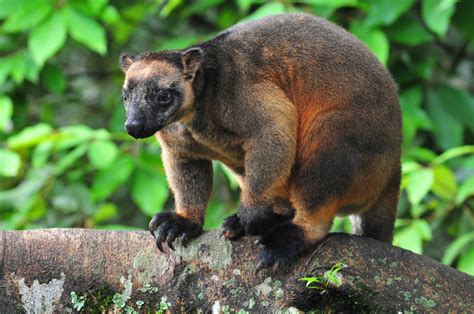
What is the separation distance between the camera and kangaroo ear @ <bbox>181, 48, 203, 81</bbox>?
6125 mm

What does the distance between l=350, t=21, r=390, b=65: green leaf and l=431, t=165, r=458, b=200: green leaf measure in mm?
1183

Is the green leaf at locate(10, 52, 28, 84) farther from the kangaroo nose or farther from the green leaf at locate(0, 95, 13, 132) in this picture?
the kangaroo nose

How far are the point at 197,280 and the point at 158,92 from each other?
Answer: 4.97ft

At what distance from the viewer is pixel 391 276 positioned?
209 inches

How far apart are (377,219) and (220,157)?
1354mm

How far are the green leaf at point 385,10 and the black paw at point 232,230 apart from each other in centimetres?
331

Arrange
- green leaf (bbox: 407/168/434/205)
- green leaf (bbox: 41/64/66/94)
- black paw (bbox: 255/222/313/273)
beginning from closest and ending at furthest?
black paw (bbox: 255/222/313/273) → green leaf (bbox: 407/168/434/205) → green leaf (bbox: 41/64/66/94)

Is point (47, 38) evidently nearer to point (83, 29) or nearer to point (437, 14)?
point (83, 29)

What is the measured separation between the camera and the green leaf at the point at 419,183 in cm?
712

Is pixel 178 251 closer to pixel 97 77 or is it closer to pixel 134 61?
pixel 134 61

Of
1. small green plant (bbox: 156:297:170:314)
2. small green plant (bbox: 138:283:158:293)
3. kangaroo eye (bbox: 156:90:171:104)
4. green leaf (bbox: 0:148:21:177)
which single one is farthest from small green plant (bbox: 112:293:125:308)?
green leaf (bbox: 0:148:21:177)

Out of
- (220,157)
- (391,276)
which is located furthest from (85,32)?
(391,276)

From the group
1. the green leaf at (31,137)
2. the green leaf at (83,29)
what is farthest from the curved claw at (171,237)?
the green leaf at (83,29)

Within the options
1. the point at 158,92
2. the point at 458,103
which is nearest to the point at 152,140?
the point at 158,92
